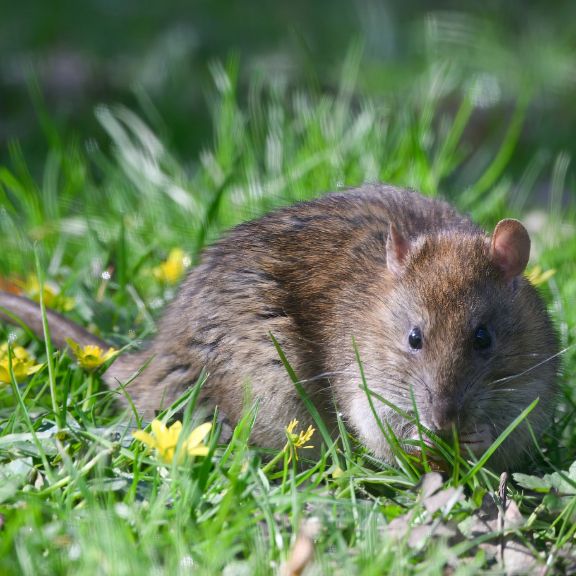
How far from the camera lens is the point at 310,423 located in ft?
12.7

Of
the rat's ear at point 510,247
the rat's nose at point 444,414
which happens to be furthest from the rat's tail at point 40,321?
the rat's ear at point 510,247

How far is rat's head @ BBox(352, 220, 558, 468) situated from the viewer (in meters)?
3.51

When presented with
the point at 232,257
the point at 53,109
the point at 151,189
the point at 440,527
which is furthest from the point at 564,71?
the point at 440,527

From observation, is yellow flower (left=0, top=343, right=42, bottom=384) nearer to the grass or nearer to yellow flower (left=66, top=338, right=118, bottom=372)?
the grass

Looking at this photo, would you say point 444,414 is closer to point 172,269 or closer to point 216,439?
point 216,439

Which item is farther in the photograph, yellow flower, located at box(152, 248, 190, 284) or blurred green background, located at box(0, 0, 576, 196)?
blurred green background, located at box(0, 0, 576, 196)

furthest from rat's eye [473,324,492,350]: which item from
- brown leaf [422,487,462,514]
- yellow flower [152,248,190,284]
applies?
yellow flower [152,248,190,284]

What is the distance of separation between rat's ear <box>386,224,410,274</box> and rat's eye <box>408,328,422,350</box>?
0.86 ft

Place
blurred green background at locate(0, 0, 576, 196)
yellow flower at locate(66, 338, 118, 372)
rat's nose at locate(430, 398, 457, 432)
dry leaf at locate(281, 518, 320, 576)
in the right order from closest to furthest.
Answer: dry leaf at locate(281, 518, 320, 576), rat's nose at locate(430, 398, 457, 432), yellow flower at locate(66, 338, 118, 372), blurred green background at locate(0, 0, 576, 196)

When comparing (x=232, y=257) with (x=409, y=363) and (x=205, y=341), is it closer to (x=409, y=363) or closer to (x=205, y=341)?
(x=205, y=341)

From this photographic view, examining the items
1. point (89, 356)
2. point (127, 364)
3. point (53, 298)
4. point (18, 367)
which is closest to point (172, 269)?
point (53, 298)

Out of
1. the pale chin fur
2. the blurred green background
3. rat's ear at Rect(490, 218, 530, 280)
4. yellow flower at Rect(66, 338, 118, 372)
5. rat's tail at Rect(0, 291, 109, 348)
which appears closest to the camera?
the pale chin fur

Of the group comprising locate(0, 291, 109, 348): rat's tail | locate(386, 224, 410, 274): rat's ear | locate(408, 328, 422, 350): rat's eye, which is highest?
locate(386, 224, 410, 274): rat's ear

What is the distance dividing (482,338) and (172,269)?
1.93 m
